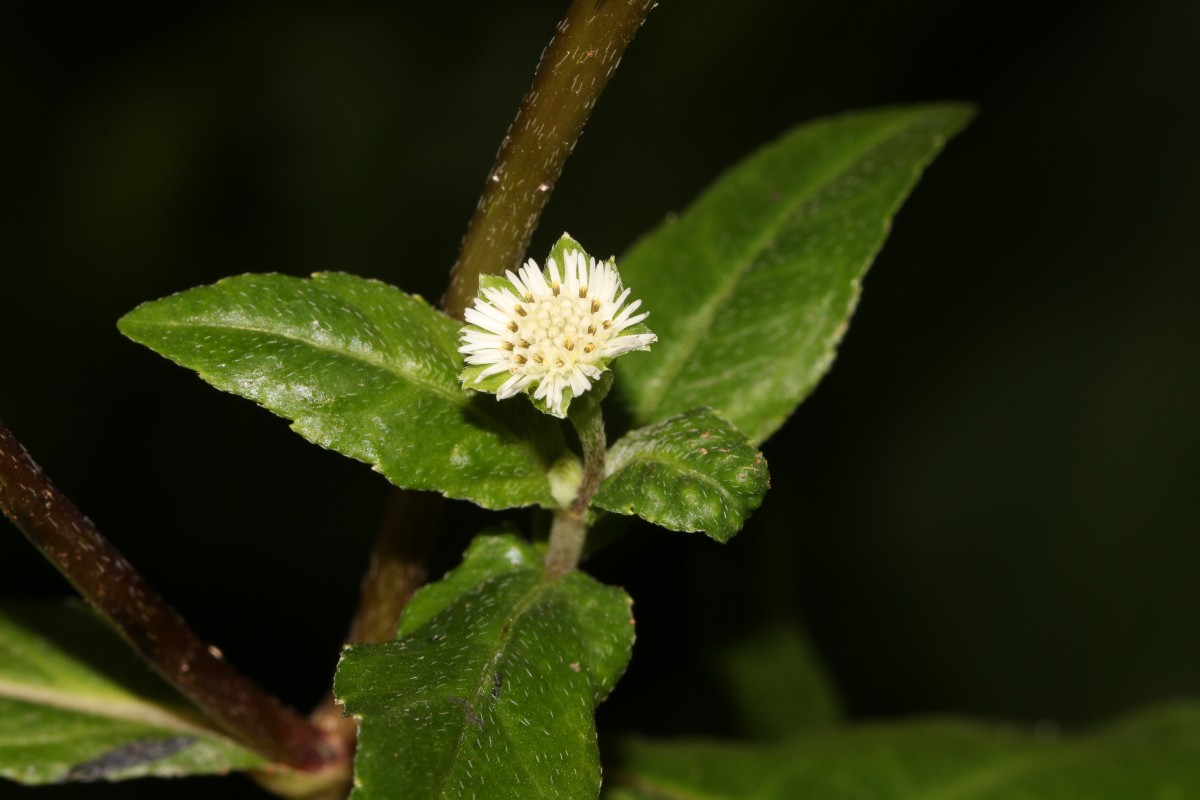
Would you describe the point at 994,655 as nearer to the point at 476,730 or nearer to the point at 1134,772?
the point at 1134,772

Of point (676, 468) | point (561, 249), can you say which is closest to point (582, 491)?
point (676, 468)

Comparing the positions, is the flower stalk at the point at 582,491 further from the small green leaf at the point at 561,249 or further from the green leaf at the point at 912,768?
the green leaf at the point at 912,768

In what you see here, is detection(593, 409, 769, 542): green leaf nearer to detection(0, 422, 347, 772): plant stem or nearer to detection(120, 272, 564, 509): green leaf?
detection(120, 272, 564, 509): green leaf

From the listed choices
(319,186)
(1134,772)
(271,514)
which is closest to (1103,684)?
(1134,772)

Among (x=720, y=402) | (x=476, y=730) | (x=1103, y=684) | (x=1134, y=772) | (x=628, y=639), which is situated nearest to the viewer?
(x=476, y=730)

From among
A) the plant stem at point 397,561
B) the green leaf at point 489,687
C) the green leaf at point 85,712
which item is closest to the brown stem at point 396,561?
the plant stem at point 397,561

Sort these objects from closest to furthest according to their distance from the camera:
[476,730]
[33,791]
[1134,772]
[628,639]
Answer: [476,730] → [628,639] → [1134,772] → [33,791]

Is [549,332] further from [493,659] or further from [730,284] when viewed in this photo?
[730,284]

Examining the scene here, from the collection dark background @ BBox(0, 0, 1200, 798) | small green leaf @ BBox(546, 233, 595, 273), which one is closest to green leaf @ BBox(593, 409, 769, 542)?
small green leaf @ BBox(546, 233, 595, 273)
